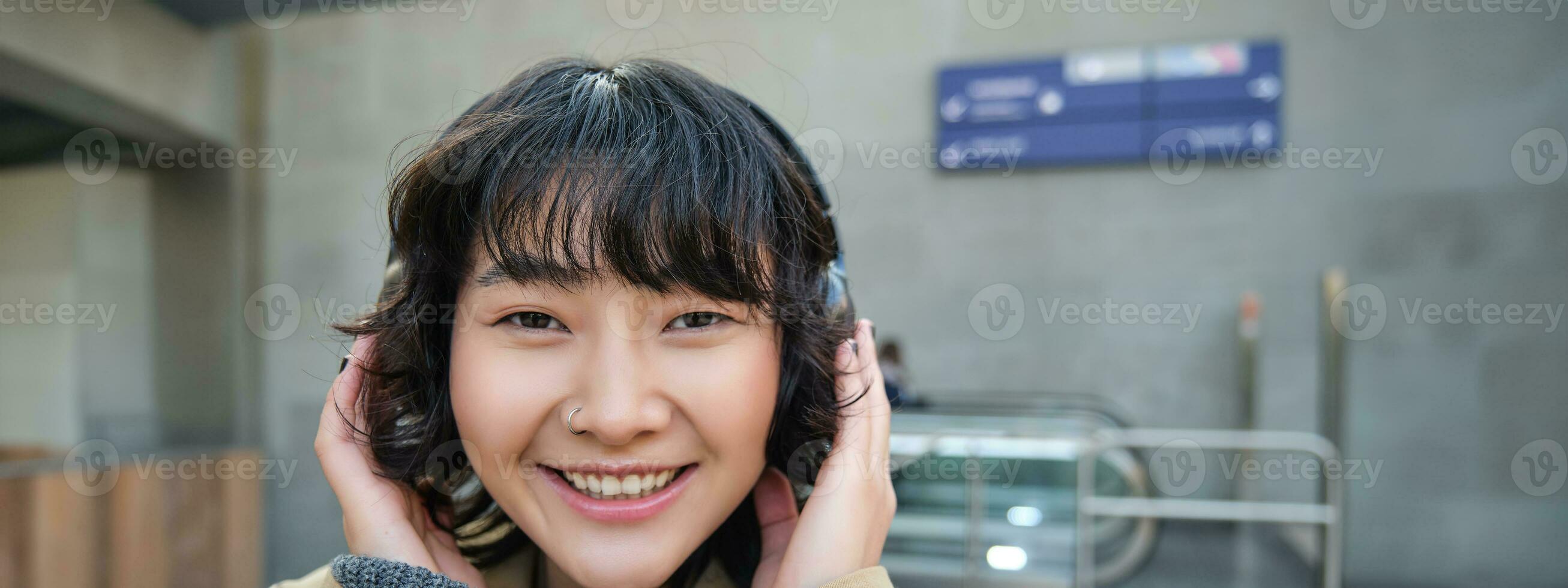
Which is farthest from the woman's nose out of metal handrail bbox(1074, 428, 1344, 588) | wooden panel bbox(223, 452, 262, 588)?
wooden panel bbox(223, 452, 262, 588)

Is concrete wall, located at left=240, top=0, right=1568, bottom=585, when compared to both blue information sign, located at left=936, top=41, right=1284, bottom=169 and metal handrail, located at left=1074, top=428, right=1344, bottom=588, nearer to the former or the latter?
blue information sign, located at left=936, top=41, right=1284, bottom=169

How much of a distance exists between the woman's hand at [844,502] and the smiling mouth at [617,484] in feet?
0.62

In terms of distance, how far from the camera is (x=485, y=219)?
3.21ft

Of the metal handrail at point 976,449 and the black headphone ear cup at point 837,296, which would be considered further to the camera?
the metal handrail at point 976,449

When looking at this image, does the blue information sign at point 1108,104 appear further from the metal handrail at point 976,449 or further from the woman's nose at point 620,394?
the woman's nose at point 620,394

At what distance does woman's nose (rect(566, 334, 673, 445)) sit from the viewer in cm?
90

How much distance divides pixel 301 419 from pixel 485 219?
24.0ft

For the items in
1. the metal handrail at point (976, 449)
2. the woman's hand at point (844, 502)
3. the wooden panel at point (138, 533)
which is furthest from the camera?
the wooden panel at point (138, 533)

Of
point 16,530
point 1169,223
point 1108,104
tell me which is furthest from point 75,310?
point 1169,223

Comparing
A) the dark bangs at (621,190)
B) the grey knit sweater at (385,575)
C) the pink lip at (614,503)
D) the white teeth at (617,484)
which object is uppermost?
the dark bangs at (621,190)

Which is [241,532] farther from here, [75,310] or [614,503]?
[614,503]

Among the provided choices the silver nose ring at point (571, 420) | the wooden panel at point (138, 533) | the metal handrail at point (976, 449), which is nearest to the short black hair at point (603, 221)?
the silver nose ring at point (571, 420)

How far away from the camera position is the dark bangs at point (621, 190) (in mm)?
932

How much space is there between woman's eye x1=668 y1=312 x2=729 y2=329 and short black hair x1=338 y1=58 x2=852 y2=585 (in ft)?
0.11
